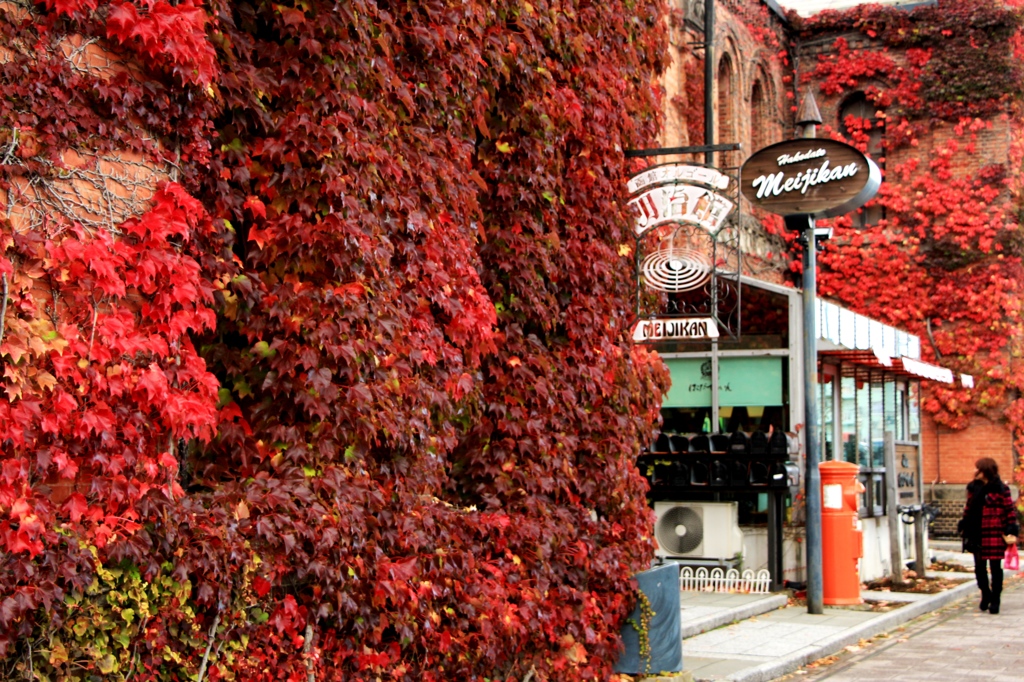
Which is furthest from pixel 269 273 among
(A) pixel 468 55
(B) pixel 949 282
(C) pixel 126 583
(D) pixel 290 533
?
(B) pixel 949 282

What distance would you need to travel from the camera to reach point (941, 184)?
2669 centimetres

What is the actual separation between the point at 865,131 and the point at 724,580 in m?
15.2

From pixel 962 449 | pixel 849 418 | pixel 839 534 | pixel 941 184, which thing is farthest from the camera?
pixel 941 184

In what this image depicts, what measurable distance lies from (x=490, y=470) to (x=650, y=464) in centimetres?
826

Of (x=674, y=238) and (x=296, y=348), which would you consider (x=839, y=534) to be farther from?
(x=296, y=348)

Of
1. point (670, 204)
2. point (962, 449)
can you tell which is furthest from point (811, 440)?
point (962, 449)

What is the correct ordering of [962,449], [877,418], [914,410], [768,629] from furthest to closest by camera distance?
[962,449] → [914,410] → [877,418] → [768,629]

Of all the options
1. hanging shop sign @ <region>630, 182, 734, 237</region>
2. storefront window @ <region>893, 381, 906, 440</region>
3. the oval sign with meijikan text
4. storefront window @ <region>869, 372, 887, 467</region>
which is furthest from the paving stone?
storefront window @ <region>893, 381, 906, 440</region>

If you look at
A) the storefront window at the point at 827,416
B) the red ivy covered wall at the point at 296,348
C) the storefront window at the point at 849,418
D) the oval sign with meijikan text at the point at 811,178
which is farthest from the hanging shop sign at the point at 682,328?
the storefront window at the point at 849,418

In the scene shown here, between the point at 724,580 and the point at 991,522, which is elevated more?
the point at 991,522

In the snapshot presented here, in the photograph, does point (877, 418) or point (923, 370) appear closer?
point (923, 370)

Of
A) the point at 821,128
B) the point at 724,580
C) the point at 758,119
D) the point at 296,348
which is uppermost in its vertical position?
the point at 821,128

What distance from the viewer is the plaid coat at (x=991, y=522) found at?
14820 mm

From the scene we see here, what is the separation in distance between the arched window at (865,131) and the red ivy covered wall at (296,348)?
19875 mm
